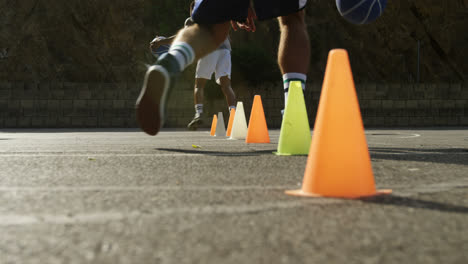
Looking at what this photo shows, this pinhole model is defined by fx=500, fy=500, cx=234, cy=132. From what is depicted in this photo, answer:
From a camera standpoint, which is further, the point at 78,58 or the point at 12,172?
the point at 78,58

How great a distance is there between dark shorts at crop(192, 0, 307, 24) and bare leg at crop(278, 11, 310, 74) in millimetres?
129

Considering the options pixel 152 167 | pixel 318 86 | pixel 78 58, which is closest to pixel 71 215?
pixel 152 167

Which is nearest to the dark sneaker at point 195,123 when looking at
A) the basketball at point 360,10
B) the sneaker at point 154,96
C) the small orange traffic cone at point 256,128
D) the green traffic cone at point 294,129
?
the small orange traffic cone at point 256,128

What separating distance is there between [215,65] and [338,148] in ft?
18.9

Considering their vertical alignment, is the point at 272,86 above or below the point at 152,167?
above

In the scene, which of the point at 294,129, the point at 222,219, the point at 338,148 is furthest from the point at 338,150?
the point at 294,129

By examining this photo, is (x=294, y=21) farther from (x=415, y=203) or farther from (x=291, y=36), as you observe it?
(x=415, y=203)

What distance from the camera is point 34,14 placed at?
2466 cm

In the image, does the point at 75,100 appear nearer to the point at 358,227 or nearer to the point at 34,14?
the point at 34,14

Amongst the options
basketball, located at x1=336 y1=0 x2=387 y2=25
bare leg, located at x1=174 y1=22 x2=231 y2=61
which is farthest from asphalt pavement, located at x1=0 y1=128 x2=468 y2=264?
basketball, located at x1=336 y1=0 x2=387 y2=25

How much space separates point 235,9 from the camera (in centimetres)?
337

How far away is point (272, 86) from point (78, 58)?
12283mm

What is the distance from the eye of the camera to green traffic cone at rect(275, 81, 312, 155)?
10.5ft

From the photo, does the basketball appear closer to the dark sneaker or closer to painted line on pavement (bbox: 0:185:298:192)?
Answer: painted line on pavement (bbox: 0:185:298:192)
